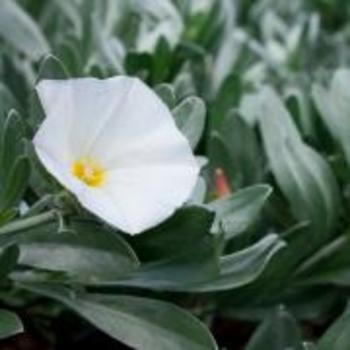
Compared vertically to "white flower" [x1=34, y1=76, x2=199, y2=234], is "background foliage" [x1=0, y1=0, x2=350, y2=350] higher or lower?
lower

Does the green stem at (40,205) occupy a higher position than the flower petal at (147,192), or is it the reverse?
the flower petal at (147,192)

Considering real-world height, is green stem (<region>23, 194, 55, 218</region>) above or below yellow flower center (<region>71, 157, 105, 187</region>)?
below

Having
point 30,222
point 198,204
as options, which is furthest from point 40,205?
point 198,204

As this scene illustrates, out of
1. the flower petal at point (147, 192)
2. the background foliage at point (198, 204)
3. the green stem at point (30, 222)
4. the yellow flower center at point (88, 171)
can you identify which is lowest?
the background foliage at point (198, 204)

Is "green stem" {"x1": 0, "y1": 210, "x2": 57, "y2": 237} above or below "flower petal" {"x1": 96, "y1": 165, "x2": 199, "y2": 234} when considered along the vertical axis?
below

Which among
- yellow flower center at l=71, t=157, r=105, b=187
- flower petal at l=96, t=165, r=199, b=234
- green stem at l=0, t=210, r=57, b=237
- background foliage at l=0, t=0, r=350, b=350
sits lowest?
background foliage at l=0, t=0, r=350, b=350

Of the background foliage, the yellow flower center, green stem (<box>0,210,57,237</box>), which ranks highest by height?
the yellow flower center
